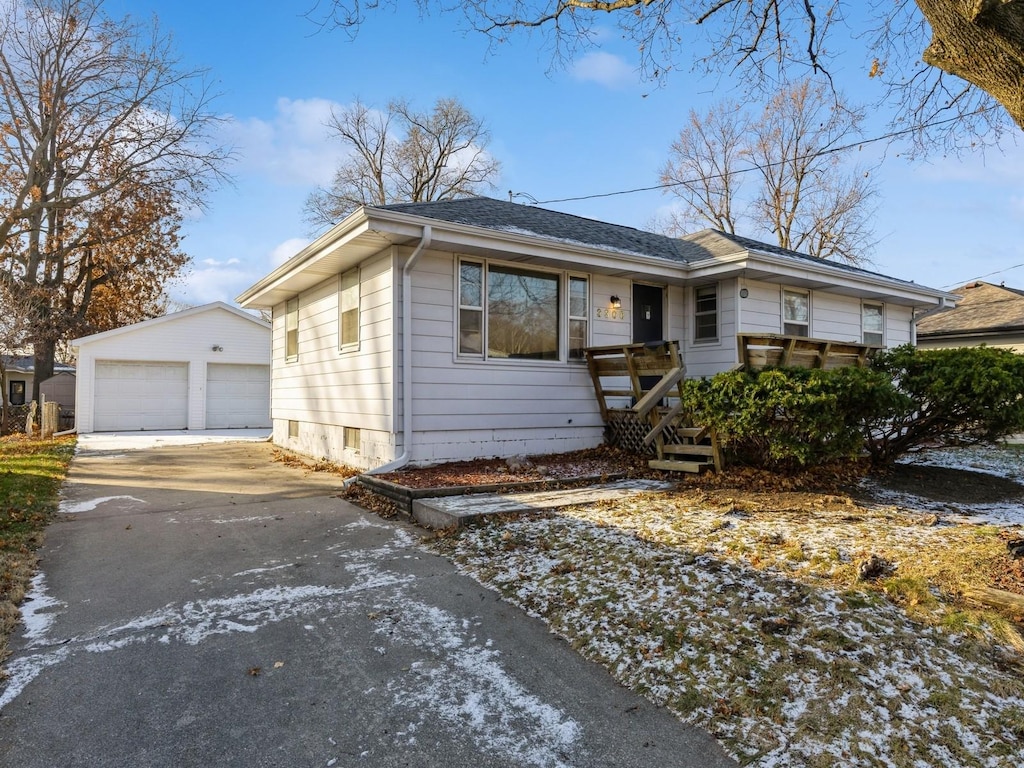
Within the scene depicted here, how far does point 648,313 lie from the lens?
9578mm

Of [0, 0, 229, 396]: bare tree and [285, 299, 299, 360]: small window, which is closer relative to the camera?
[285, 299, 299, 360]: small window

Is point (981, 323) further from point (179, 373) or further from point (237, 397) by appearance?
point (179, 373)

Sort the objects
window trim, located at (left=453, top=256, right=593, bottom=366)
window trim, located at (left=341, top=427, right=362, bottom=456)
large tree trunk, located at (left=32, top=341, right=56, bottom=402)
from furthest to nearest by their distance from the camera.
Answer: large tree trunk, located at (left=32, top=341, right=56, bottom=402) → window trim, located at (left=341, top=427, right=362, bottom=456) → window trim, located at (left=453, top=256, right=593, bottom=366)

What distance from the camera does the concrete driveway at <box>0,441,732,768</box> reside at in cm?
220

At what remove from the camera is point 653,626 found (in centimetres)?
304

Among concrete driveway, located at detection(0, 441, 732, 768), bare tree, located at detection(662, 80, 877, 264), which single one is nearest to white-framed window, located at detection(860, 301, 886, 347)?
concrete driveway, located at detection(0, 441, 732, 768)

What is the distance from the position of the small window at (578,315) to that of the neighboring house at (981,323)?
10144 millimetres

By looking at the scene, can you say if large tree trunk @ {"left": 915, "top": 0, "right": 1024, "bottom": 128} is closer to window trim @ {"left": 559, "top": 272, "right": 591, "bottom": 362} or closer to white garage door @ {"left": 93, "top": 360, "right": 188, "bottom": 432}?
window trim @ {"left": 559, "top": 272, "right": 591, "bottom": 362}

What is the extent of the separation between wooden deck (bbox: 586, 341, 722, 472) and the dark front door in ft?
2.89

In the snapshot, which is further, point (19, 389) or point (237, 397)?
point (19, 389)

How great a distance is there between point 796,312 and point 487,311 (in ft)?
18.7

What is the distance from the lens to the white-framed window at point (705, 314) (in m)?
9.60

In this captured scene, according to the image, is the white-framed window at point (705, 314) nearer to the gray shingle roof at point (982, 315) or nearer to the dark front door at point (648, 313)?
the dark front door at point (648, 313)

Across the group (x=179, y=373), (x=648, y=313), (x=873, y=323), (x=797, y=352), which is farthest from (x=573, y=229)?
(x=179, y=373)
